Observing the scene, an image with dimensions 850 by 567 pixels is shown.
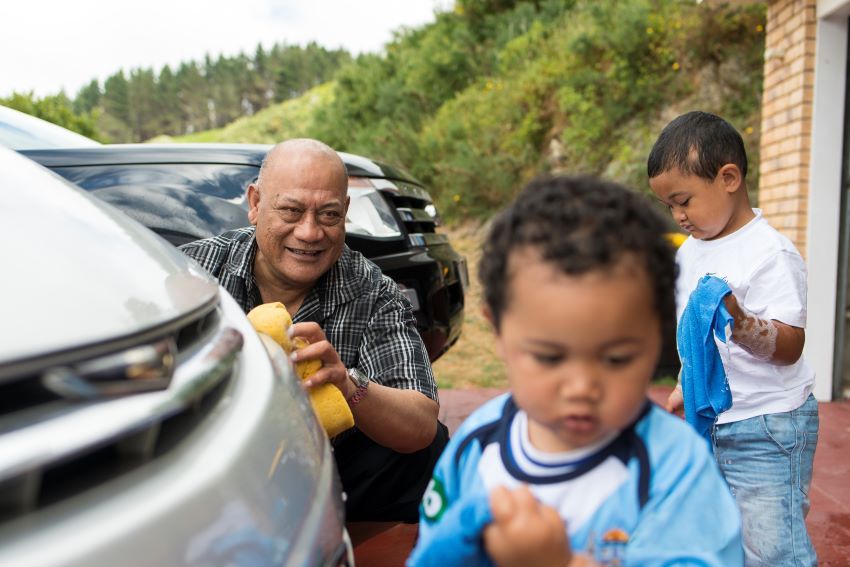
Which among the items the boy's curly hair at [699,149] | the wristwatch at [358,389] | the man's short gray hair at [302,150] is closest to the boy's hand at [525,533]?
the wristwatch at [358,389]

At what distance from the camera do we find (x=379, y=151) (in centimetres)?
1330

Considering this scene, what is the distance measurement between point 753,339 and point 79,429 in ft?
5.13

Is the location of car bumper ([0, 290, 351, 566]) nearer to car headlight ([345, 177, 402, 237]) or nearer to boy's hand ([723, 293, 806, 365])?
boy's hand ([723, 293, 806, 365])

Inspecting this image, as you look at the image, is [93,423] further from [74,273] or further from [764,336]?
[764,336]

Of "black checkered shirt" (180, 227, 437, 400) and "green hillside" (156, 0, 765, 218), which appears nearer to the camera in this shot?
"black checkered shirt" (180, 227, 437, 400)

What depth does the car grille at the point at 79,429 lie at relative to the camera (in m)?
0.72

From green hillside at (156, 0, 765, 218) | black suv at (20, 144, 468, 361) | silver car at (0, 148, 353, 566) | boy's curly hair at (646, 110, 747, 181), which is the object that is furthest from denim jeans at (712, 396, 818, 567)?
green hillside at (156, 0, 765, 218)

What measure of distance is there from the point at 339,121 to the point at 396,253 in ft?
50.6

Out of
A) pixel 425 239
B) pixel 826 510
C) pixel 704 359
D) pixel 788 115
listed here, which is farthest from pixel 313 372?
pixel 788 115

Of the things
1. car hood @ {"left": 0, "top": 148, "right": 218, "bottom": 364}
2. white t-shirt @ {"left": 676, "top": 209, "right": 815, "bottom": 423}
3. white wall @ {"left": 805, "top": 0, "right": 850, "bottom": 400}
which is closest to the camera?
car hood @ {"left": 0, "top": 148, "right": 218, "bottom": 364}

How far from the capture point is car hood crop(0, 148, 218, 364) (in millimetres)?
831

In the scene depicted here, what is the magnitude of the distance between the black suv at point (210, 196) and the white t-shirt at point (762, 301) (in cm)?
144

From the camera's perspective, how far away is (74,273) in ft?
3.18

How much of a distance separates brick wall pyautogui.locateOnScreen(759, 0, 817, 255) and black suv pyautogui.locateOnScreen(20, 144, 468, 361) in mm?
2619
